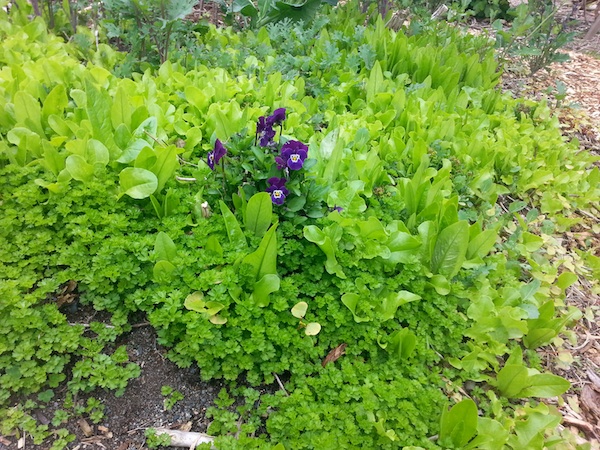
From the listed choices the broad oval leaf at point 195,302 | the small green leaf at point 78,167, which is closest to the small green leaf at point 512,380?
the broad oval leaf at point 195,302

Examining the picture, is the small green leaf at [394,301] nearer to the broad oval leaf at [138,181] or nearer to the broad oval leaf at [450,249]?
the broad oval leaf at [450,249]

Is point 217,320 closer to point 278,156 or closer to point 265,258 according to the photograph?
point 265,258

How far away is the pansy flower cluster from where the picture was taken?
1.96 m

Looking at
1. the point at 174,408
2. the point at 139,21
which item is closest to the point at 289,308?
the point at 174,408

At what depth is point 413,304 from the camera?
2105 millimetres

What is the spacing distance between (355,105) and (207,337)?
2.17 meters

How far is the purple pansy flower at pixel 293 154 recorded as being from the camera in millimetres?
1952

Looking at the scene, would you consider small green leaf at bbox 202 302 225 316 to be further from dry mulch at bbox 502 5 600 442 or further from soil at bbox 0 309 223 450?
dry mulch at bbox 502 5 600 442

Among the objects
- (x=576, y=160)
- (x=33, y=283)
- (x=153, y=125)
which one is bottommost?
(x=576, y=160)

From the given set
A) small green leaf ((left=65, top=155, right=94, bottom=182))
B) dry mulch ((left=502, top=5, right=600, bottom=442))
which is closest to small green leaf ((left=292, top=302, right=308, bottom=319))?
small green leaf ((left=65, top=155, right=94, bottom=182))

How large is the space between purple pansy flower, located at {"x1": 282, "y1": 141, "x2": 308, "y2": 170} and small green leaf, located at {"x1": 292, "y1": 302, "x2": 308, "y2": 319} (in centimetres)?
59

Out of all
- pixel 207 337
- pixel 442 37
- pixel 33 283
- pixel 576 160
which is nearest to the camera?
pixel 207 337

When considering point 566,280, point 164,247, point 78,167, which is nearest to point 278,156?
point 164,247

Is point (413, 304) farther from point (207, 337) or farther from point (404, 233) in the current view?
point (207, 337)
